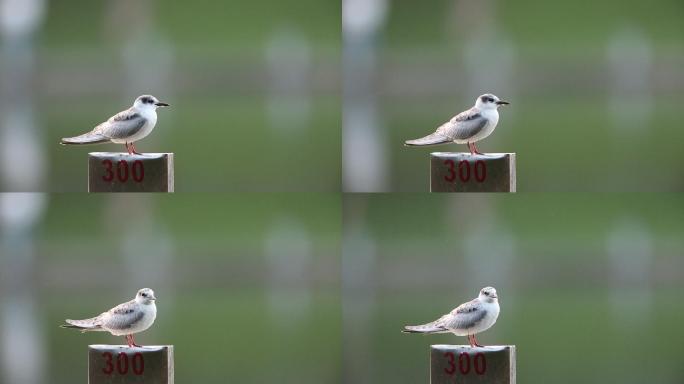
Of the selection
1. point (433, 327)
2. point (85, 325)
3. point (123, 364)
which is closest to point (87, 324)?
point (85, 325)

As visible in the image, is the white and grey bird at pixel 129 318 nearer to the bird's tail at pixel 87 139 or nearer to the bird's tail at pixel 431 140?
the bird's tail at pixel 87 139

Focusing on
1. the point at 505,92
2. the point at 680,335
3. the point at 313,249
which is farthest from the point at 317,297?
the point at 680,335

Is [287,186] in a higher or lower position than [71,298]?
higher

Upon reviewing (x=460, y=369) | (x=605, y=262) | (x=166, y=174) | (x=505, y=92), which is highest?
(x=505, y=92)

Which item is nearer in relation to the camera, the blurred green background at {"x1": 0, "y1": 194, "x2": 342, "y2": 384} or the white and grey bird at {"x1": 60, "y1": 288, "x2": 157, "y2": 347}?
the white and grey bird at {"x1": 60, "y1": 288, "x2": 157, "y2": 347}

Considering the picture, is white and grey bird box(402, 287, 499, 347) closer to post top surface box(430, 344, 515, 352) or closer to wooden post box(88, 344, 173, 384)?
post top surface box(430, 344, 515, 352)

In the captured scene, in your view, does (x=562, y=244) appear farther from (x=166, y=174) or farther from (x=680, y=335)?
(x=166, y=174)

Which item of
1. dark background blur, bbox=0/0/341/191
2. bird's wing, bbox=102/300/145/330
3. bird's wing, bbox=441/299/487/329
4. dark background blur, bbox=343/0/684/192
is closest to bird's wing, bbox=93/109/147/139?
dark background blur, bbox=0/0/341/191
